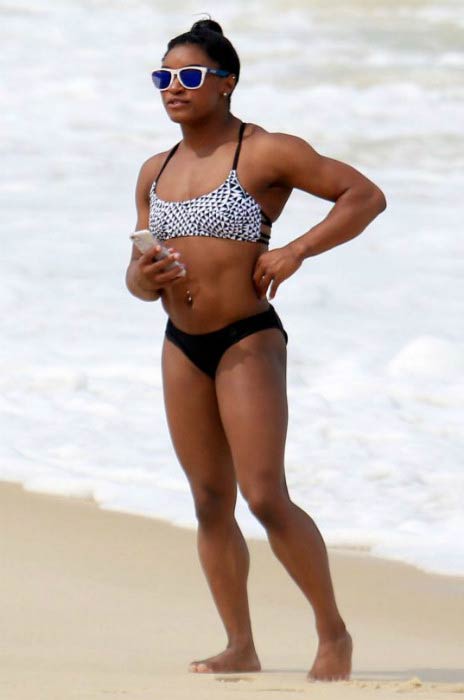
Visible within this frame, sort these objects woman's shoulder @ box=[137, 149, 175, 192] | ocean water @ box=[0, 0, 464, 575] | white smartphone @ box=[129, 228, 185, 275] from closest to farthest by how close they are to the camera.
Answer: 1. white smartphone @ box=[129, 228, 185, 275]
2. woman's shoulder @ box=[137, 149, 175, 192]
3. ocean water @ box=[0, 0, 464, 575]

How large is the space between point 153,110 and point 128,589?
40.0ft

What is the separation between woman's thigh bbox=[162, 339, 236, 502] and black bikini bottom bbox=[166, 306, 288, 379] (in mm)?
29

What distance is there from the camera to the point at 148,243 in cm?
410

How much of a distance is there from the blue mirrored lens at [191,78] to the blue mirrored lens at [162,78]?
0.17 feet

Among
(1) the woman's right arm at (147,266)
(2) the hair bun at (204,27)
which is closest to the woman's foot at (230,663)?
(1) the woman's right arm at (147,266)

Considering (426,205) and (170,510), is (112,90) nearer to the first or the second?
(426,205)

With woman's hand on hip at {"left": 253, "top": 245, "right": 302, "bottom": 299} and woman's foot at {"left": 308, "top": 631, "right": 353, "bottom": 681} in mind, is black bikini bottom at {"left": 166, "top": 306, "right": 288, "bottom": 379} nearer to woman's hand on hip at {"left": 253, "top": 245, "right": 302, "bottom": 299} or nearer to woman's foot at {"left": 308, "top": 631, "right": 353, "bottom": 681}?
woman's hand on hip at {"left": 253, "top": 245, "right": 302, "bottom": 299}

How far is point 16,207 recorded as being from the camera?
1278 centimetres

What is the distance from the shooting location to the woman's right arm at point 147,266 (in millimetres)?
4129

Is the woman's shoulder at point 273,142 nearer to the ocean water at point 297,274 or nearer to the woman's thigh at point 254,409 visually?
the woman's thigh at point 254,409

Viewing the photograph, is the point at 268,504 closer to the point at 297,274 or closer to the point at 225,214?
the point at 225,214

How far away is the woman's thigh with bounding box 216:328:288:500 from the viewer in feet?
13.4

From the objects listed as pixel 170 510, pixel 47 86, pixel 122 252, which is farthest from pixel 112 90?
pixel 170 510

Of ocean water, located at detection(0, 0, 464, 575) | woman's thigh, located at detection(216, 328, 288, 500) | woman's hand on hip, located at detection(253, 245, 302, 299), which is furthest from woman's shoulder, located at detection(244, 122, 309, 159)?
ocean water, located at detection(0, 0, 464, 575)
